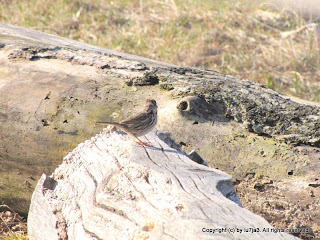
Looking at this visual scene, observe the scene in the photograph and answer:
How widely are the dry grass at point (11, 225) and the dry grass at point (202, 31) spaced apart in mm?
4263

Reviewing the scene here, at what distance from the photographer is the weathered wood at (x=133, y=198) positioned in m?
2.49

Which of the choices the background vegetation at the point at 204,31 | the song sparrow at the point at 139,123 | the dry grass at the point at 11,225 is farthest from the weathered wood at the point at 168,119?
the background vegetation at the point at 204,31

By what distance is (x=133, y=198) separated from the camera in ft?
9.24

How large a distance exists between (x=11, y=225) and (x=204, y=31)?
5.71 metres

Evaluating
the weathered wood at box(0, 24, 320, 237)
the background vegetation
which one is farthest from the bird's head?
the background vegetation

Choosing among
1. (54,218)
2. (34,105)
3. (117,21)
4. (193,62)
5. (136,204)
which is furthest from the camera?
(117,21)

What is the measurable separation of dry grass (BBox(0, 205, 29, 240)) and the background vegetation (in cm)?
424

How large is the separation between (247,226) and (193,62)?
5.72m

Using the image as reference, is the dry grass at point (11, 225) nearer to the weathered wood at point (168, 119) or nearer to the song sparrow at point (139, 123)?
the weathered wood at point (168, 119)

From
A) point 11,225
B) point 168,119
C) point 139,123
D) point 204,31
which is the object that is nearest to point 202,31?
point 204,31

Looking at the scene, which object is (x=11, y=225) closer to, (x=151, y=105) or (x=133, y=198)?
(x=151, y=105)

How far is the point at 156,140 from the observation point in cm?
364

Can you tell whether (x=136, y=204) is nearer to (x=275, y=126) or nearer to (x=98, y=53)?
(x=275, y=126)

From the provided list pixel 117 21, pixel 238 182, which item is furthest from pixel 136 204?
pixel 117 21
